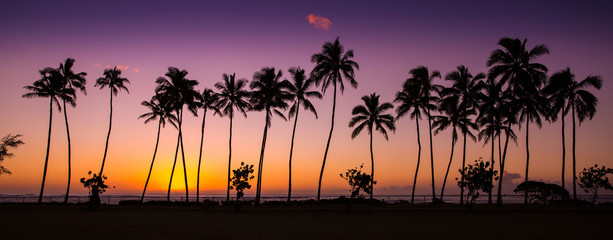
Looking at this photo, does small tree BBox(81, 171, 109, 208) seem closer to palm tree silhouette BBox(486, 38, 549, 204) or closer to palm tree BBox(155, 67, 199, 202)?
palm tree BBox(155, 67, 199, 202)

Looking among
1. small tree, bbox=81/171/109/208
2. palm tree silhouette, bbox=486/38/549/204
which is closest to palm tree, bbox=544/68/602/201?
palm tree silhouette, bbox=486/38/549/204

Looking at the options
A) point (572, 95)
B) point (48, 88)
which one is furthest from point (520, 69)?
point (48, 88)

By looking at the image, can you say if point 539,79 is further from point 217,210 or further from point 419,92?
point 217,210

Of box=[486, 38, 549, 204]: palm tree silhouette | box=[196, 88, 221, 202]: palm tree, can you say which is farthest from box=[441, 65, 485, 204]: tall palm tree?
box=[196, 88, 221, 202]: palm tree

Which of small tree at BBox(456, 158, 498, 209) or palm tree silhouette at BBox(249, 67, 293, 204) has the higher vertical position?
palm tree silhouette at BBox(249, 67, 293, 204)

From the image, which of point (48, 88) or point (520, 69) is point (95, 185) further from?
point (520, 69)

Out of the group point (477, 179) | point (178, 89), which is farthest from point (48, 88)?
point (477, 179)

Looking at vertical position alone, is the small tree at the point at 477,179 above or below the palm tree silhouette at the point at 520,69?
below

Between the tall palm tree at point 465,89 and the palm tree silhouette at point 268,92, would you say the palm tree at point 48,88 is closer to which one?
the palm tree silhouette at point 268,92

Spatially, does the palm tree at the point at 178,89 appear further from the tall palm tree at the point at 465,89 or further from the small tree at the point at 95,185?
the tall palm tree at the point at 465,89

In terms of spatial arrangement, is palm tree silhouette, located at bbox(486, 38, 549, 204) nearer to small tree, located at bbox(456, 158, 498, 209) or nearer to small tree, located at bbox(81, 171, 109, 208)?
small tree, located at bbox(456, 158, 498, 209)

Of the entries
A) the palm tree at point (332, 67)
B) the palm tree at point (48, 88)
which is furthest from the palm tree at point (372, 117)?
the palm tree at point (48, 88)

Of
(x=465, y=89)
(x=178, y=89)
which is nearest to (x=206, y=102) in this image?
(x=178, y=89)

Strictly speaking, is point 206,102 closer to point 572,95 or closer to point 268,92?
point 268,92
